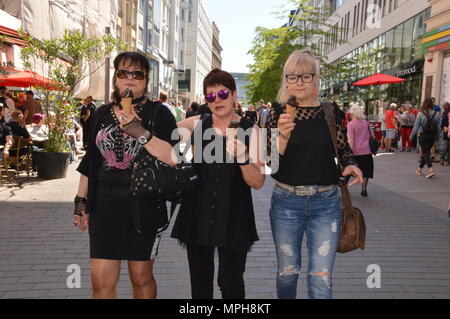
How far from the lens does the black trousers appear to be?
2.71m

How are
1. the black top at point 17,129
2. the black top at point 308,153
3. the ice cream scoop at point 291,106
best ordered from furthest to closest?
the black top at point 17,129, the black top at point 308,153, the ice cream scoop at point 291,106

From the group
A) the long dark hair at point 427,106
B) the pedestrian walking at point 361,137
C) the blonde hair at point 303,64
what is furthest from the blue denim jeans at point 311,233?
the long dark hair at point 427,106

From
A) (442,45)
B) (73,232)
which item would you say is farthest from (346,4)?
(73,232)

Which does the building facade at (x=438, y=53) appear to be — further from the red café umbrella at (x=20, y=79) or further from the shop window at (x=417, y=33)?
the red café umbrella at (x=20, y=79)

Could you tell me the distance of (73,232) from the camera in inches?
227

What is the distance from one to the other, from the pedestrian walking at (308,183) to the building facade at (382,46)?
1784 cm

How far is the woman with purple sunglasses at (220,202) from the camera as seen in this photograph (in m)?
2.65

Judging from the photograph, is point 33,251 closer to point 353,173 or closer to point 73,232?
point 73,232

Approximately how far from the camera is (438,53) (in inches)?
677

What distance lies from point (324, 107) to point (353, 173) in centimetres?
48

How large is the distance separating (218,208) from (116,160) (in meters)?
0.70

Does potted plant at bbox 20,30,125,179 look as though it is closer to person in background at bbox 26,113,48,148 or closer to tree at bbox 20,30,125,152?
tree at bbox 20,30,125,152

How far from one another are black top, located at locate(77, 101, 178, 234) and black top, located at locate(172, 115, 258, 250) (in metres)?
0.22

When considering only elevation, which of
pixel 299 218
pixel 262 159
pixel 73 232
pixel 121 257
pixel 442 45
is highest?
pixel 442 45
